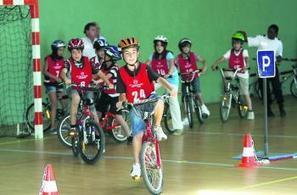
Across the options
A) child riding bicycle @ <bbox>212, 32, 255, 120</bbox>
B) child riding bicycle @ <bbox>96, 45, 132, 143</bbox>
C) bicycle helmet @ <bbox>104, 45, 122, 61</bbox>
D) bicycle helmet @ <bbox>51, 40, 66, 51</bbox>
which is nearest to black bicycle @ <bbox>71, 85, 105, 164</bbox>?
child riding bicycle @ <bbox>96, 45, 132, 143</bbox>

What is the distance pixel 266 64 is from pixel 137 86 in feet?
9.12

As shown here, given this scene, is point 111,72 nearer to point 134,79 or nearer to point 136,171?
point 134,79

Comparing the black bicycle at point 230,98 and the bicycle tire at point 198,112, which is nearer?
the bicycle tire at point 198,112

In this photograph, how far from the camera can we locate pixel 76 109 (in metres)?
14.6

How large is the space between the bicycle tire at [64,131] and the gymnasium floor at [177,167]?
167mm

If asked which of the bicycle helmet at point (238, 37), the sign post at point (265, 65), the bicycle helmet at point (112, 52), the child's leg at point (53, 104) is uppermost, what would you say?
the bicycle helmet at point (238, 37)

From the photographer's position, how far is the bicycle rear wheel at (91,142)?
45.4 ft

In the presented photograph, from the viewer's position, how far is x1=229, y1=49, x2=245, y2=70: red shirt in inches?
800

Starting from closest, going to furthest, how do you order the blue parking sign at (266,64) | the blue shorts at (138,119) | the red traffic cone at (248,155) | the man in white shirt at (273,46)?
the blue shorts at (138,119), the red traffic cone at (248,155), the blue parking sign at (266,64), the man in white shirt at (273,46)

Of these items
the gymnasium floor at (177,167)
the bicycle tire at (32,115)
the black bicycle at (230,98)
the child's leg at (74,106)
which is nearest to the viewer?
the gymnasium floor at (177,167)

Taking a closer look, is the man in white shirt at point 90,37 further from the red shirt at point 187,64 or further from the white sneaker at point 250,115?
the white sneaker at point 250,115

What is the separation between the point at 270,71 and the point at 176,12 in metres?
11.1

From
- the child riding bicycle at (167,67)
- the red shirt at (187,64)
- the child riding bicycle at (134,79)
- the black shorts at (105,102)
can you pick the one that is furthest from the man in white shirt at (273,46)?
the child riding bicycle at (134,79)

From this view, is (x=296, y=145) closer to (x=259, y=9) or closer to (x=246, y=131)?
(x=246, y=131)
